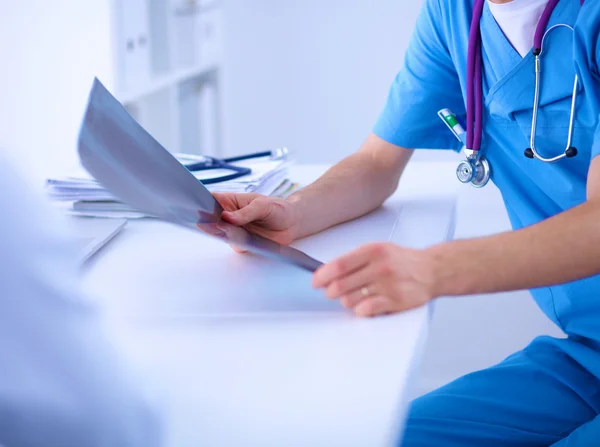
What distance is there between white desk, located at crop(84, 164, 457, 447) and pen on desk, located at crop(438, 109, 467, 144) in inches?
6.2

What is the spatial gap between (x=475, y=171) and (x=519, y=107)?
12 cm

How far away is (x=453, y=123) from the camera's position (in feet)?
4.05

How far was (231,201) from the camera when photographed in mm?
1130

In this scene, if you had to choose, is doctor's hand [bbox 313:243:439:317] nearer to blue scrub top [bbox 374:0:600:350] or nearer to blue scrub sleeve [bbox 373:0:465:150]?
blue scrub top [bbox 374:0:600:350]

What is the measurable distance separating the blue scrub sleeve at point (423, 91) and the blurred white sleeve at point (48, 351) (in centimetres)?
83

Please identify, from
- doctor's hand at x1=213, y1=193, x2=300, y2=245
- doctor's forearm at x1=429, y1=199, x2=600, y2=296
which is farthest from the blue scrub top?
doctor's hand at x1=213, y1=193, x2=300, y2=245

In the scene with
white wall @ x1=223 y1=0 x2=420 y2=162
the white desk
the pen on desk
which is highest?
the pen on desk

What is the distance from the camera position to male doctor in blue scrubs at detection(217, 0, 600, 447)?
0.88m

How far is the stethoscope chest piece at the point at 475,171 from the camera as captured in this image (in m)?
1.21

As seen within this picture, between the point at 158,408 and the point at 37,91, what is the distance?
4.58 feet

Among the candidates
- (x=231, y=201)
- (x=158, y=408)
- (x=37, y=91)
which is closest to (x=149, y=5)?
(x=37, y=91)

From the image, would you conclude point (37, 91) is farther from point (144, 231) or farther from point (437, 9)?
point (437, 9)

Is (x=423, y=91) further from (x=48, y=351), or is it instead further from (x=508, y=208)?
(x=48, y=351)

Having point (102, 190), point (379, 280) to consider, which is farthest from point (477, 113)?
point (102, 190)
